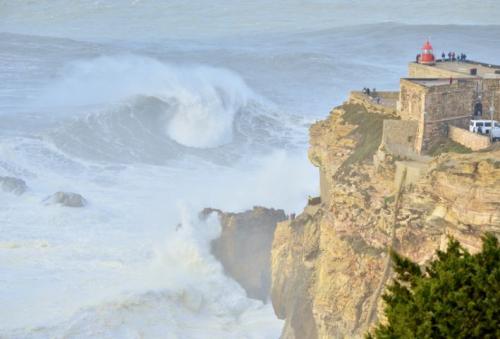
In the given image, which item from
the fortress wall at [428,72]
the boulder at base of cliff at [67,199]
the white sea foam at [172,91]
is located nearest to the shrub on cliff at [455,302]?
the fortress wall at [428,72]

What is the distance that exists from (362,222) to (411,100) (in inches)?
134

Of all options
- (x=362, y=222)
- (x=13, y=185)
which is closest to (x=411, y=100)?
(x=362, y=222)

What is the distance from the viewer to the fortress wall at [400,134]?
2566 centimetres

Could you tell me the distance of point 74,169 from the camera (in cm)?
4969

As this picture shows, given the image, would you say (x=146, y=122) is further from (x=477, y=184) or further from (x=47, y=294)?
(x=477, y=184)

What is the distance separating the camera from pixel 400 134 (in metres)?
25.8

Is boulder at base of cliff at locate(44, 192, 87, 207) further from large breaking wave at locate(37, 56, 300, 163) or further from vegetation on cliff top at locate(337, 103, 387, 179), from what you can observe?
vegetation on cliff top at locate(337, 103, 387, 179)

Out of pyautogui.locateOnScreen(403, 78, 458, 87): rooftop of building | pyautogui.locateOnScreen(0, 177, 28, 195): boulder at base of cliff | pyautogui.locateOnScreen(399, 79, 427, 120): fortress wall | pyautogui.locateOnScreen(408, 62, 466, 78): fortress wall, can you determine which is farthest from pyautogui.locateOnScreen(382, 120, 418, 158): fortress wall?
pyautogui.locateOnScreen(0, 177, 28, 195): boulder at base of cliff

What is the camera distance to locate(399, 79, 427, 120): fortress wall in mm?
25484

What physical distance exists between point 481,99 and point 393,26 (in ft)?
269

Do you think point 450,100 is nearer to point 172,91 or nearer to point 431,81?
point 431,81

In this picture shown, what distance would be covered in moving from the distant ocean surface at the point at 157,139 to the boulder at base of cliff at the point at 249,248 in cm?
48

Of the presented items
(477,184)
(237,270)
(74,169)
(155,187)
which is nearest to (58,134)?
(74,169)

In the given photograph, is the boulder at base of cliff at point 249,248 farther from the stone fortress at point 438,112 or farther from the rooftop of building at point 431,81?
the stone fortress at point 438,112
